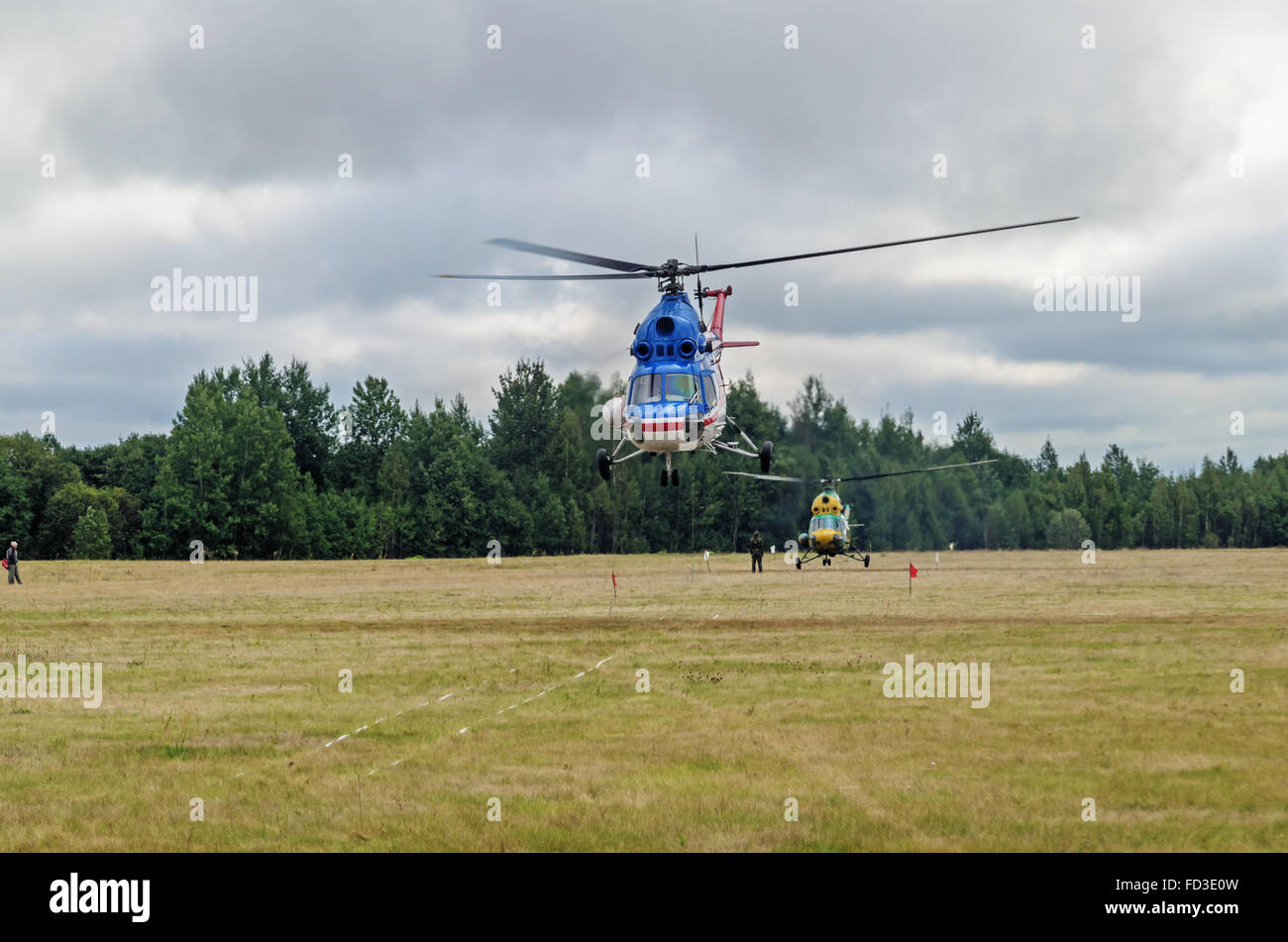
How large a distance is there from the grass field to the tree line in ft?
231

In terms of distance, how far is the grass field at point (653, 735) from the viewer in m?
13.3

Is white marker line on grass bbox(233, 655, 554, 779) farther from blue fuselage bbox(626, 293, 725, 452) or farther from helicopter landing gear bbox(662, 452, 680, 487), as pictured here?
blue fuselage bbox(626, 293, 725, 452)

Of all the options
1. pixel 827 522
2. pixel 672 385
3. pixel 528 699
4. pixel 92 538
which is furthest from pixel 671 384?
pixel 92 538

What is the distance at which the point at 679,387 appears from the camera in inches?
1126

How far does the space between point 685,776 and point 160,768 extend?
674cm

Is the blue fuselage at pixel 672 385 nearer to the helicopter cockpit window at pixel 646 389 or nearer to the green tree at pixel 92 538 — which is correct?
the helicopter cockpit window at pixel 646 389

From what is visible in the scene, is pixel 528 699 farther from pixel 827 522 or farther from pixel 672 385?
pixel 827 522

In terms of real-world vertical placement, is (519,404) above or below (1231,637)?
above

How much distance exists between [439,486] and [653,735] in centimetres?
10200

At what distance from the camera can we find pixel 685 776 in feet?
51.0

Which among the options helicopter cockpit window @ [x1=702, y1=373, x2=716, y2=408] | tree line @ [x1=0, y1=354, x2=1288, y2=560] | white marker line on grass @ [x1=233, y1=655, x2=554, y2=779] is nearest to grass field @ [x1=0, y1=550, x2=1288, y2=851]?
white marker line on grass @ [x1=233, y1=655, x2=554, y2=779]
